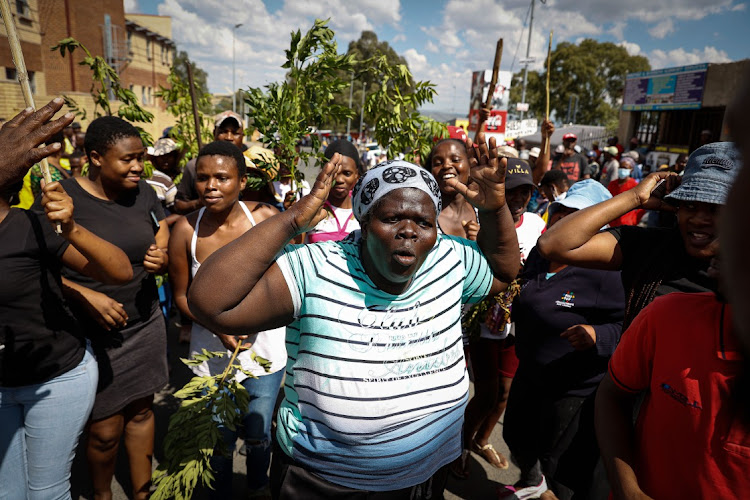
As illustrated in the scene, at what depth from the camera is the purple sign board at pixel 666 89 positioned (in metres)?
21.9

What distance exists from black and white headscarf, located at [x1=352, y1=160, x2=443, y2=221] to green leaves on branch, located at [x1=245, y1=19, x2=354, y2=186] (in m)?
1.24

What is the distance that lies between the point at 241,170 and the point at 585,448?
258 cm

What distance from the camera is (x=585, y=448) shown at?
232 cm

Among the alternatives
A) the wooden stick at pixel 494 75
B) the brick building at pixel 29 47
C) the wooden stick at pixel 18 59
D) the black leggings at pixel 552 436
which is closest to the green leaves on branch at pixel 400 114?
the wooden stick at pixel 494 75

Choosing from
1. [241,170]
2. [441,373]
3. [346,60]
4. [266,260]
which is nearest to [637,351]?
[441,373]

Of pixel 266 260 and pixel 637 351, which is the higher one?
pixel 266 260

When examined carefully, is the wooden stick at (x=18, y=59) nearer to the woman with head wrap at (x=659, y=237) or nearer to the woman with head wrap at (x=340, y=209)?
the woman with head wrap at (x=340, y=209)

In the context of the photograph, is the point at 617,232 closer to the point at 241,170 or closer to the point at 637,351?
Answer: the point at 637,351

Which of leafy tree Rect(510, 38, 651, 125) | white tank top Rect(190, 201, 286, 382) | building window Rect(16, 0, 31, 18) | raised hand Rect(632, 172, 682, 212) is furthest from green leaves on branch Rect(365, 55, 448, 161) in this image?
leafy tree Rect(510, 38, 651, 125)

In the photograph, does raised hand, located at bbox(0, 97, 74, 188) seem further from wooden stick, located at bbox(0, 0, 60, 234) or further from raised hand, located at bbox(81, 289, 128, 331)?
raised hand, located at bbox(81, 289, 128, 331)

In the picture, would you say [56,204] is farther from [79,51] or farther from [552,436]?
[79,51]

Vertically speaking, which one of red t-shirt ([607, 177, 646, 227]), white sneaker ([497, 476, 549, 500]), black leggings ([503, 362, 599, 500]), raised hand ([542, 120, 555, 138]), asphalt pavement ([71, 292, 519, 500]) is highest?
raised hand ([542, 120, 555, 138])

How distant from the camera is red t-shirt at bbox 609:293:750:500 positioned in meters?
1.29

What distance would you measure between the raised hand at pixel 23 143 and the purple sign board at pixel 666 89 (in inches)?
1043
